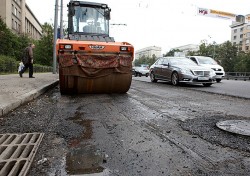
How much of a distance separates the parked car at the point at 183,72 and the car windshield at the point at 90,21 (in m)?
5.14

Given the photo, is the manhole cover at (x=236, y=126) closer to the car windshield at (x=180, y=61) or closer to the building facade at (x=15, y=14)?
the car windshield at (x=180, y=61)

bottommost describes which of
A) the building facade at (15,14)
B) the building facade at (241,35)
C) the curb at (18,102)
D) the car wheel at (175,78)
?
the curb at (18,102)

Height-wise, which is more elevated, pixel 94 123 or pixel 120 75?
pixel 120 75

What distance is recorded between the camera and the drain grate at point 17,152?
8.73ft

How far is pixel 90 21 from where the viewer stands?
1047 centimetres

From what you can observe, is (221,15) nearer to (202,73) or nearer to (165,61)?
(165,61)

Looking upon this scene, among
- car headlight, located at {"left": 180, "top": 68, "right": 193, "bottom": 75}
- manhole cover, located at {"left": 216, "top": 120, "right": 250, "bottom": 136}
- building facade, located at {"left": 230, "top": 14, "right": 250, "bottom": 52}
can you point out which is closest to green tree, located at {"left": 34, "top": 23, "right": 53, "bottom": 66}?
car headlight, located at {"left": 180, "top": 68, "right": 193, "bottom": 75}

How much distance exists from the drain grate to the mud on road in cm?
10

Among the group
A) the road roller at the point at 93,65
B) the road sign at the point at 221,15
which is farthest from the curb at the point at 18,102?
the road sign at the point at 221,15

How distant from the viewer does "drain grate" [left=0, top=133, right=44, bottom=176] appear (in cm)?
266

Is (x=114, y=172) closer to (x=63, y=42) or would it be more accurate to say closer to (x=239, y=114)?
(x=239, y=114)

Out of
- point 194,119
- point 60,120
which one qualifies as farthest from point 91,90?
point 194,119

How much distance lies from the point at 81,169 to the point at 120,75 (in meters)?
5.93

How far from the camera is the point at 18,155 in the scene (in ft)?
10.2
